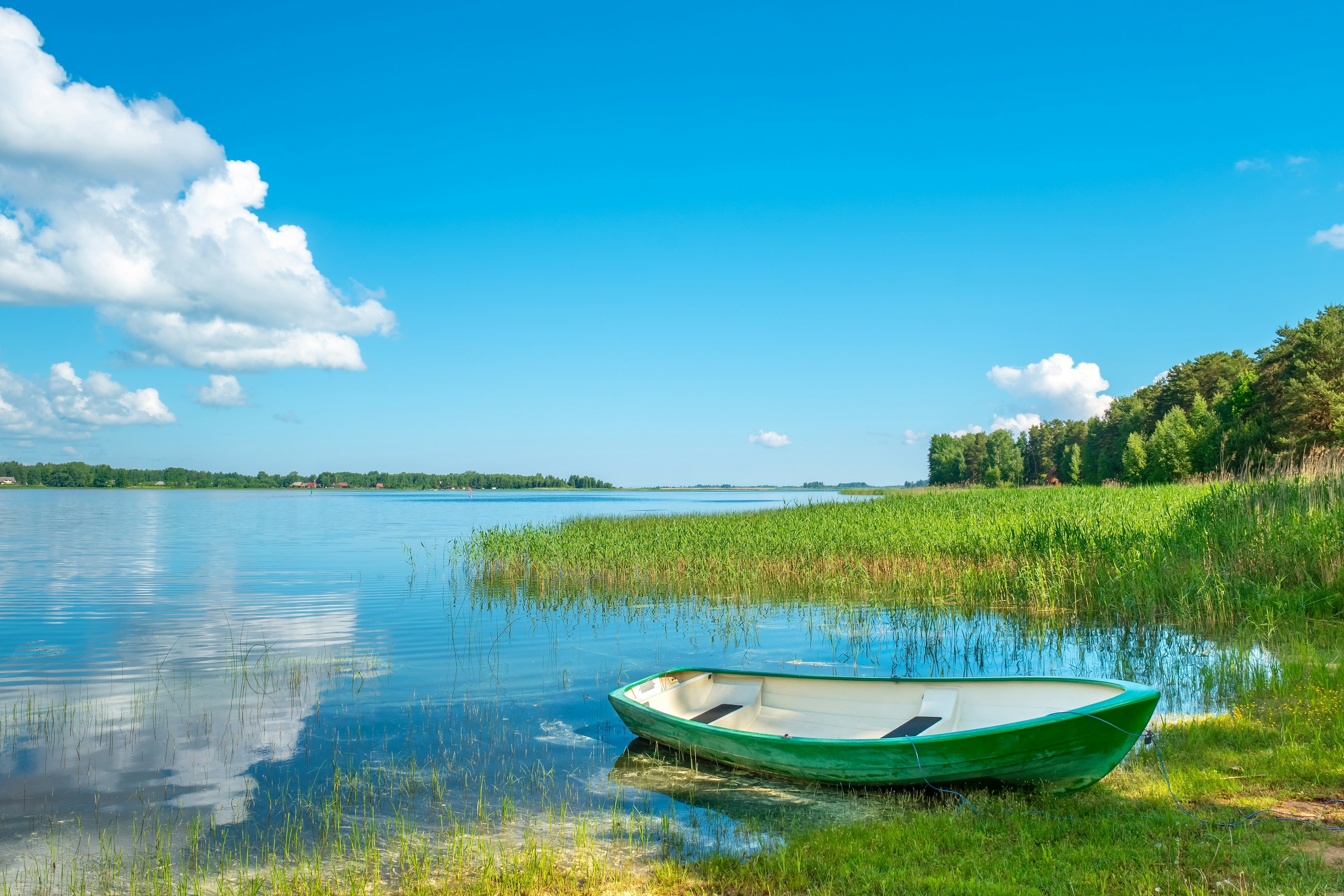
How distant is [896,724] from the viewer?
25.6 feet

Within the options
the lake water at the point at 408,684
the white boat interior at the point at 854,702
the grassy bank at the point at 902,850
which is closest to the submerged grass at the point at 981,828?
the grassy bank at the point at 902,850

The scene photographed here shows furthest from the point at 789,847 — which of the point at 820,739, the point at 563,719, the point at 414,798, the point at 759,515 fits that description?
the point at 759,515

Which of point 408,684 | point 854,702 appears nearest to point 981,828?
point 854,702

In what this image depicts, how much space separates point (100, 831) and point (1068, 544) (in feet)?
54.2

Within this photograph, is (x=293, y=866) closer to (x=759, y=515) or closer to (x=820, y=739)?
(x=820, y=739)

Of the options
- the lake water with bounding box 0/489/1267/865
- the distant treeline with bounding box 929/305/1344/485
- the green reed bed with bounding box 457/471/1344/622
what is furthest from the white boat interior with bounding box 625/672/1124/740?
the distant treeline with bounding box 929/305/1344/485

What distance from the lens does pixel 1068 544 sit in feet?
52.8

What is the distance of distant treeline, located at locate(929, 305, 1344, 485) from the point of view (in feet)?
138

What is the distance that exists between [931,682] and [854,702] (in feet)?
2.90

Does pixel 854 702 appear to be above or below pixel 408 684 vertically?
above

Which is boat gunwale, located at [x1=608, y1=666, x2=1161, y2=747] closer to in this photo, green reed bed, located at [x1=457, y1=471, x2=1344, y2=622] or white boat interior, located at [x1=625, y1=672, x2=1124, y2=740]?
white boat interior, located at [x1=625, y1=672, x2=1124, y2=740]

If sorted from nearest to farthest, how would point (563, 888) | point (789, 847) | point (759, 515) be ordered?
point (563, 888)
point (789, 847)
point (759, 515)

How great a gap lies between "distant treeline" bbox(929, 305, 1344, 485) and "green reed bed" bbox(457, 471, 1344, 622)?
2871mm

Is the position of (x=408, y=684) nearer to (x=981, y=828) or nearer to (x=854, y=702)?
(x=854, y=702)
